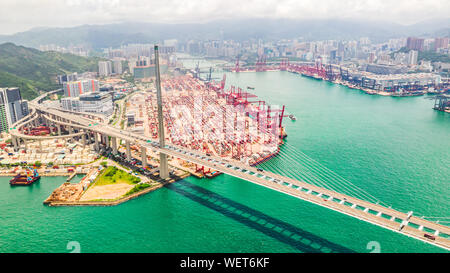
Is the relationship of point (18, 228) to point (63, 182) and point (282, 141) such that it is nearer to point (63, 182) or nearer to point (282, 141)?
point (63, 182)

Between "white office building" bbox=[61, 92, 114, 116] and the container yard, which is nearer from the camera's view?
the container yard

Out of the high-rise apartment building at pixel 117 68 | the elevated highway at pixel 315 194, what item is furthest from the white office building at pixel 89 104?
the high-rise apartment building at pixel 117 68

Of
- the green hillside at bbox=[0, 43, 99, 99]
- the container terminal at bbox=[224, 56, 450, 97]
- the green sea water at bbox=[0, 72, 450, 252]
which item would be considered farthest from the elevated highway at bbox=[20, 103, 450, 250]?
the container terminal at bbox=[224, 56, 450, 97]

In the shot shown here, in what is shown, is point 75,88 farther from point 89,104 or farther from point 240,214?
point 240,214

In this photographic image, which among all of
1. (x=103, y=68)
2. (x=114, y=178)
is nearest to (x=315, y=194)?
(x=114, y=178)

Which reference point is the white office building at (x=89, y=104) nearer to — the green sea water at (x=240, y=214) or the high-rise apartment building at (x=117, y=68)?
the green sea water at (x=240, y=214)

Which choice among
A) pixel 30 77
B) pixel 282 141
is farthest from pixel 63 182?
pixel 30 77

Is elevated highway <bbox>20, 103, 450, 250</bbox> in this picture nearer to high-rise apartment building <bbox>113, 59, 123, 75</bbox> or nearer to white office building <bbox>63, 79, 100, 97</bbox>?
white office building <bbox>63, 79, 100, 97</bbox>
